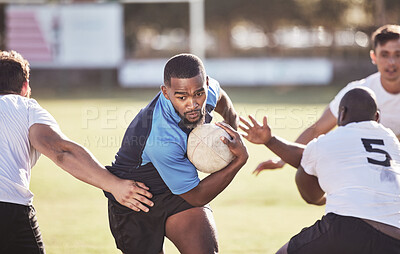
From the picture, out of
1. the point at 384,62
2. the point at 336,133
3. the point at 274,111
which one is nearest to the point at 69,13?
the point at 274,111

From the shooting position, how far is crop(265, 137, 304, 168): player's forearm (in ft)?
16.4

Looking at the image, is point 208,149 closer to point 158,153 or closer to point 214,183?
point 214,183

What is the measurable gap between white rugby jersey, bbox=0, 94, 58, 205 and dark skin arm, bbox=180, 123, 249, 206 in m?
1.24

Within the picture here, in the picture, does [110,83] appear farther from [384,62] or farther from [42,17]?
[384,62]

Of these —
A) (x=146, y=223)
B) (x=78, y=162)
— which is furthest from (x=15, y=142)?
(x=146, y=223)

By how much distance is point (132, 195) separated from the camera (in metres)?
4.48

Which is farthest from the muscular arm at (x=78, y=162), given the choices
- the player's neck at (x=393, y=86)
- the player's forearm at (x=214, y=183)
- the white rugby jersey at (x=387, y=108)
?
the player's neck at (x=393, y=86)

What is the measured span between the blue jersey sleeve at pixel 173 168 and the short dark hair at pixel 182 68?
1.71 feet

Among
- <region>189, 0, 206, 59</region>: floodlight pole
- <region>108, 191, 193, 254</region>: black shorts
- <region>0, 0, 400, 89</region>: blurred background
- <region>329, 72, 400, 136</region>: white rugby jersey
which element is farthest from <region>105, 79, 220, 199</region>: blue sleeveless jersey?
<region>189, 0, 206, 59</region>: floodlight pole

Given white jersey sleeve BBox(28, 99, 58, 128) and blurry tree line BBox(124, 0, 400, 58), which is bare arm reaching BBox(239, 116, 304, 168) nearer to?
white jersey sleeve BBox(28, 99, 58, 128)

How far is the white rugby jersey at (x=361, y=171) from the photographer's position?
4125 millimetres

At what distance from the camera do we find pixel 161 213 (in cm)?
481

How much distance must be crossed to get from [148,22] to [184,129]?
1314 inches

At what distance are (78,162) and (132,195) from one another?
53cm
